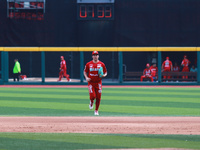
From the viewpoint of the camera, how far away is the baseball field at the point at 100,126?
8875 millimetres

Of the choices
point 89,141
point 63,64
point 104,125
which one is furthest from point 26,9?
point 89,141

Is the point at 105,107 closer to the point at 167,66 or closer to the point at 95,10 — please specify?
the point at 167,66

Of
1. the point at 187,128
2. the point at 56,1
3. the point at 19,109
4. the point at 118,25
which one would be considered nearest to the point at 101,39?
the point at 118,25

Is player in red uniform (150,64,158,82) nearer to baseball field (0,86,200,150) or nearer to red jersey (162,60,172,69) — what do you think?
red jersey (162,60,172,69)

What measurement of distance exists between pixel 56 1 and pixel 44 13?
1200 mm

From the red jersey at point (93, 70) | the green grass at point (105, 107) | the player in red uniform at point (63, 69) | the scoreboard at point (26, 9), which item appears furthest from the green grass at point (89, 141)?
the scoreboard at point (26, 9)

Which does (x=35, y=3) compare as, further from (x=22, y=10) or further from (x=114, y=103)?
(x=114, y=103)

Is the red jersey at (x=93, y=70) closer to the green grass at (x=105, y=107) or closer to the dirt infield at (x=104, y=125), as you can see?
the dirt infield at (x=104, y=125)

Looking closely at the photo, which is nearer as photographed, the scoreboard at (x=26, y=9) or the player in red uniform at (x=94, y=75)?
the player in red uniform at (x=94, y=75)

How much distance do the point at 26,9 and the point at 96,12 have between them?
15.3 feet

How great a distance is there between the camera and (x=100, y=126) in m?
11.1

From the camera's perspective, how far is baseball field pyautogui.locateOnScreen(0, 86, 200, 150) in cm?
888

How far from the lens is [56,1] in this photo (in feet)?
113

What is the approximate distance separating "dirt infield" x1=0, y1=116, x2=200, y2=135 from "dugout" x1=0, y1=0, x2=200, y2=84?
65.6 ft
